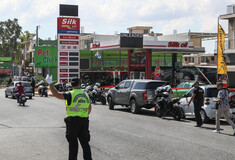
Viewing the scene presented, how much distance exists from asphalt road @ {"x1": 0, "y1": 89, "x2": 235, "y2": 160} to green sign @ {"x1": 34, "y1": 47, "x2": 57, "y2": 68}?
123ft

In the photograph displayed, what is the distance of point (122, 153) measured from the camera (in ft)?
30.5

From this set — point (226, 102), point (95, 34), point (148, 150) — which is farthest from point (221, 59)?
point (95, 34)

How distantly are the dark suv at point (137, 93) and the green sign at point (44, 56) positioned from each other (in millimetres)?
32172

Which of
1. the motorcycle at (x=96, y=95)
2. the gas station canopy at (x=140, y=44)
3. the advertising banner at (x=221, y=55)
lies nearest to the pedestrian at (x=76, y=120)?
the advertising banner at (x=221, y=55)

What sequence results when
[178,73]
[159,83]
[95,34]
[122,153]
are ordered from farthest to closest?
[95,34] → [178,73] → [159,83] → [122,153]

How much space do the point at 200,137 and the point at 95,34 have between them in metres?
56.4

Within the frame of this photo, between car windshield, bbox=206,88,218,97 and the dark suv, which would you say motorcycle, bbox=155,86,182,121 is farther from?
car windshield, bbox=206,88,218,97

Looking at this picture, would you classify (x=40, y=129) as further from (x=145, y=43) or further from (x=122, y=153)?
(x=145, y=43)

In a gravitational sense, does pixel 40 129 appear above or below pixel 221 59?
below

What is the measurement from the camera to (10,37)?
105750 millimetres

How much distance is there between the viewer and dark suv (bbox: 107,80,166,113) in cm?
1939

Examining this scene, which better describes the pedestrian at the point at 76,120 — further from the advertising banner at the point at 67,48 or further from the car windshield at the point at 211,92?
the advertising banner at the point at 67,48

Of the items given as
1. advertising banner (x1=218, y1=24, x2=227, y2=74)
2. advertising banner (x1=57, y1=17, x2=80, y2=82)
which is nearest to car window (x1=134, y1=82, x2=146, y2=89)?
advertising banner (x1=218, y1=24, x2=227, y2=74)

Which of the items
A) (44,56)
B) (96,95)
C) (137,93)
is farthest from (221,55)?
(44,56)
